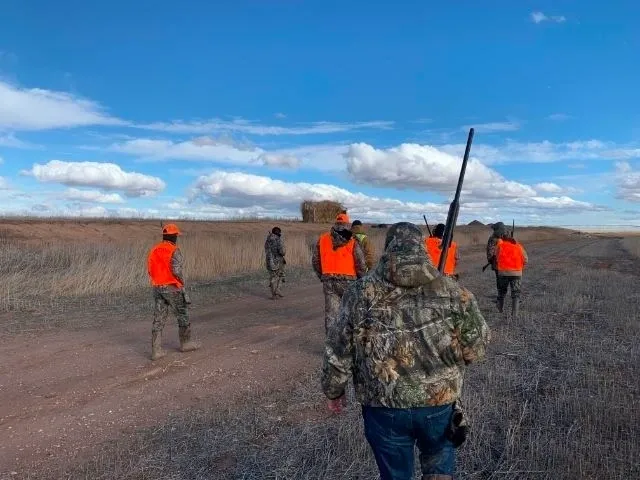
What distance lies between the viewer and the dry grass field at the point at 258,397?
15.3ft

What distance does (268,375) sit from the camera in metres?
7.54

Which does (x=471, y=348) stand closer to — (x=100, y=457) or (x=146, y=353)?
(x=100, y=457)

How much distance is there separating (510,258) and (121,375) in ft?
25.8

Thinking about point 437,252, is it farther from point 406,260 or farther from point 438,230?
point 406,260

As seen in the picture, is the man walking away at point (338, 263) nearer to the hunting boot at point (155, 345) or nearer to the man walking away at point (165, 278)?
the man walking away at point (165, 278)

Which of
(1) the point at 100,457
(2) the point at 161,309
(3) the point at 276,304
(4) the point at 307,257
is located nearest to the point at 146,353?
(2) the point at 161,309

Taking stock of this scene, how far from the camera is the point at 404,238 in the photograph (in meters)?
3.03

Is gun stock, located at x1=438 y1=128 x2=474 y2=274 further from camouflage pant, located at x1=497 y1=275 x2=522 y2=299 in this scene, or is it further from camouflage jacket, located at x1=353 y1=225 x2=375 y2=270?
camouflage pant, located at x1=497 y1=275 x2=522 y2=299

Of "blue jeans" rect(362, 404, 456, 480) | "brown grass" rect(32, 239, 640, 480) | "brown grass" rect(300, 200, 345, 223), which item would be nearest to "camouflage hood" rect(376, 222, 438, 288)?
"blue jeans" rect(362, 404, 456, 480)

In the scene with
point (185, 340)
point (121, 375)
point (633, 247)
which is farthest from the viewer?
point (633, 247)

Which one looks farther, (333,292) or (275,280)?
(275,280)

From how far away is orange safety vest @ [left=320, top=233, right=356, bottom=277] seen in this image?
26.1 feet

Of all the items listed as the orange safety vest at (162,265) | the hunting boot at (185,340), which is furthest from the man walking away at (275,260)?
the orange safety vest at (162,265)

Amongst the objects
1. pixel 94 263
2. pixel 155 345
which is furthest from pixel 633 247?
pixel 155 345
